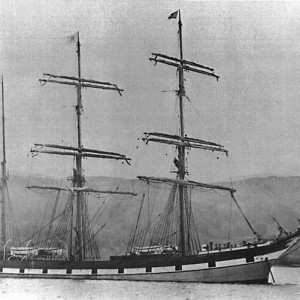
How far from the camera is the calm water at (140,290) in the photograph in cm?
1995

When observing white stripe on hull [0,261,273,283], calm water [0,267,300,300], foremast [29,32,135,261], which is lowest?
calm water [0,267,300,300]

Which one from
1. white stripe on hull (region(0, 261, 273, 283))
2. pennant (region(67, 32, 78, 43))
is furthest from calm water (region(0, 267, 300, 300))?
pennant (region(67, 32, 78, 43))

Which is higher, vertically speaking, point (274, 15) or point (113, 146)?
point (274, 15)

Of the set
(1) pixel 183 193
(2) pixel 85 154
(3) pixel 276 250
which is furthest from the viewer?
(2) pixel 85 154

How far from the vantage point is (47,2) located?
2200 cm

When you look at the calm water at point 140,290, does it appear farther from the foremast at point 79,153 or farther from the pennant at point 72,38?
the pennant at point 72,38

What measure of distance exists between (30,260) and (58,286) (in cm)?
489

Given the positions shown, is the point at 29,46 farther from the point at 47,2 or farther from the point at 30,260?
the point at 30,260

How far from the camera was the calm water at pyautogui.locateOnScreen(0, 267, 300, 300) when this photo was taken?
65.5 ft

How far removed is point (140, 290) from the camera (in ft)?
71.7

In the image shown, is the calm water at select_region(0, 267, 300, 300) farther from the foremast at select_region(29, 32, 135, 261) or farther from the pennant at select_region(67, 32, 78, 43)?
the pennant at select_region(67, 32, 78, 43)

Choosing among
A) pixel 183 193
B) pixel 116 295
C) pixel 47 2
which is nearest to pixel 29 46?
pixel 47 2

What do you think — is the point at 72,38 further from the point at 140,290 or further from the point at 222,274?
the point at 222,274

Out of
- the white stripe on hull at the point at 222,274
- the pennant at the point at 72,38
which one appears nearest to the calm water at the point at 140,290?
the white stripe on hull at the point at 222,274
